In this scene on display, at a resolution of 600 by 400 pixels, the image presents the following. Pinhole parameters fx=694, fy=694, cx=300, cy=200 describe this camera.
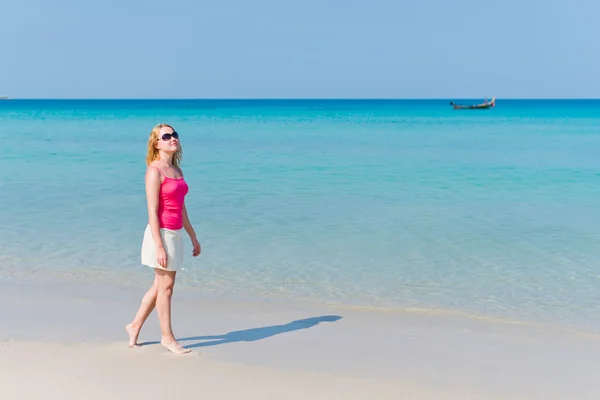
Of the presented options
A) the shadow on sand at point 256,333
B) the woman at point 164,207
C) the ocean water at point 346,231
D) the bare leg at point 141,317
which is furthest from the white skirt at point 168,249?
the ocean water at point 346,231

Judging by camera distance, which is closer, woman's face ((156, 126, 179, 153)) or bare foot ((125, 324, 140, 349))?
woman's face ((156, 126, 179, 153))

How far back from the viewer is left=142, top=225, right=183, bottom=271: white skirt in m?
4.79

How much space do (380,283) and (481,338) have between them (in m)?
1.93

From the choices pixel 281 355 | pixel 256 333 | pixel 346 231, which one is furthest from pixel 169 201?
pixel 346 231

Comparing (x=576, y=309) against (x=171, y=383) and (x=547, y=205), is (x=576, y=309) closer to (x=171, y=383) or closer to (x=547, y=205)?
(x=171, y=383)

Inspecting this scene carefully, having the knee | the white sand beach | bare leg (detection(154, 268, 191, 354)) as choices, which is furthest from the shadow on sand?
the knee

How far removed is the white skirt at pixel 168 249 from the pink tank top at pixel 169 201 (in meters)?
0.05

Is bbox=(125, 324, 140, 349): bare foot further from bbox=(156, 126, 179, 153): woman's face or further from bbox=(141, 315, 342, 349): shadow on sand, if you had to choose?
bbox=(156, 126, 179, 153): woman's face

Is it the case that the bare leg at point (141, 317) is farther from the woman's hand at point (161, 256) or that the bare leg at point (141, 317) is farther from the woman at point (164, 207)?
the woman's hand at point (161, 256)

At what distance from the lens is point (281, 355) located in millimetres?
5160

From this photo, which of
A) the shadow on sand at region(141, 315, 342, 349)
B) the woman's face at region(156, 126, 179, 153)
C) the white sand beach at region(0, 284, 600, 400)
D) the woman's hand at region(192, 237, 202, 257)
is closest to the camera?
the white sand beach at region(0, 284, 600, 400)

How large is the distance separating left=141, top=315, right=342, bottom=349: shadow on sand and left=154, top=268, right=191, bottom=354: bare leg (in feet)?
0.82

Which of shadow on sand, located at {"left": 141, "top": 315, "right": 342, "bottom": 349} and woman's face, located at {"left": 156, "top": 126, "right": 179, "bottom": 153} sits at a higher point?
woman's face, located at {"left": 156, "top": 126, "right": 179, "bottom": 153}

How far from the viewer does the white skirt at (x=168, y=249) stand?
479cm
